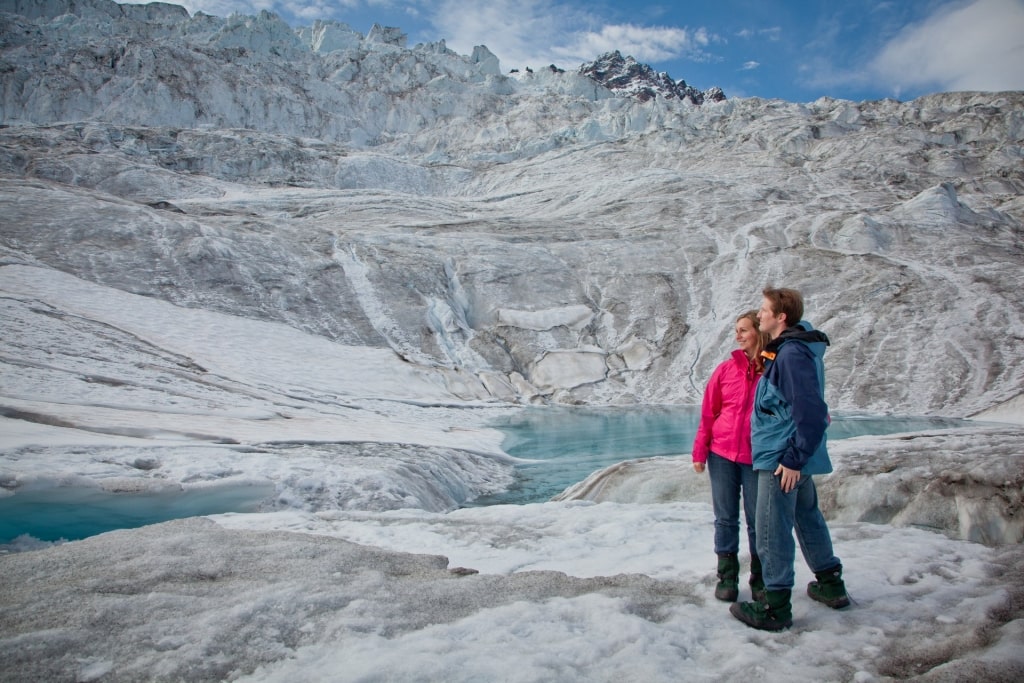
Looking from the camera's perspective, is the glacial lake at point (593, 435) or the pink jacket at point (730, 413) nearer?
the pink jacket at point (730, 413)

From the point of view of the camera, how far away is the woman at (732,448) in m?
4.22

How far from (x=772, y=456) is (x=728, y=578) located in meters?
0.94

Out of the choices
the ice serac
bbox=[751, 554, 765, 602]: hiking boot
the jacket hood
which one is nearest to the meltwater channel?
the ice serac

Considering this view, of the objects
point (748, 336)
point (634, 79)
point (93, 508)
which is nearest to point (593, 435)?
point (93, 508)

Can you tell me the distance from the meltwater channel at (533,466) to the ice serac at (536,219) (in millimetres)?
4275

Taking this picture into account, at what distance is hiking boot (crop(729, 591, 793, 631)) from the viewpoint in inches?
146

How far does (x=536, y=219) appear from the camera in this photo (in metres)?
46.6

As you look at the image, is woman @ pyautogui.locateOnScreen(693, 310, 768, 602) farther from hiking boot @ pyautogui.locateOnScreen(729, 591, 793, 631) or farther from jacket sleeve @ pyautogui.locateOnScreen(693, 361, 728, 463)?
hiking boot @ pyautogui.locateOnScreen(729, 591, 793, 631)

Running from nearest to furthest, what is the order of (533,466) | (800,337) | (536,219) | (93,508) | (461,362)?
(800,337)
(93,508)
(533,466)
(461,362)
(536,219)

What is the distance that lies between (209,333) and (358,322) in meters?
7.11

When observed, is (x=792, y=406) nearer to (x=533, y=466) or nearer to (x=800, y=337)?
(x=800, y=337)

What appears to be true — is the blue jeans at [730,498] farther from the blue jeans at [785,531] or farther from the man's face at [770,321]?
the man's face at [770,321]

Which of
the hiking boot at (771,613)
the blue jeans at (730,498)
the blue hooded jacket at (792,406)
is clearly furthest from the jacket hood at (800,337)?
the hiking boot at (771,613)

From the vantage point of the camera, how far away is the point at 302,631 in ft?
11.7
